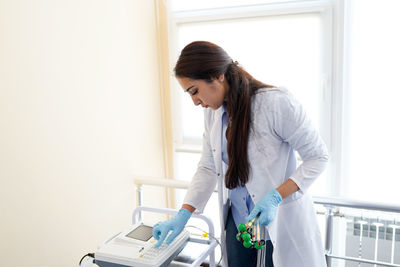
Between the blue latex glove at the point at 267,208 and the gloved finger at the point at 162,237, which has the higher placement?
the blue latex glove at the point at 267,208

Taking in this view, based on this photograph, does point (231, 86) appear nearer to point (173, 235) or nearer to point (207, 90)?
point (207, 90)

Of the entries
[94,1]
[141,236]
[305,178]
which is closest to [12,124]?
[141,236]

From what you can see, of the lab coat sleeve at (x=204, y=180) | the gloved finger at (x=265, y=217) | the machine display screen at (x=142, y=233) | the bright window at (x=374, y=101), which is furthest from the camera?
the bright window at (x=374, y=101)

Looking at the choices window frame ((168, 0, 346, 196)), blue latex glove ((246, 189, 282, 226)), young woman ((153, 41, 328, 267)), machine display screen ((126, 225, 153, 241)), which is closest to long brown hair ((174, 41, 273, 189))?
young woman ((153, 41, 328, 267))

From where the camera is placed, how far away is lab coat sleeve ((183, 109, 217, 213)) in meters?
1.45

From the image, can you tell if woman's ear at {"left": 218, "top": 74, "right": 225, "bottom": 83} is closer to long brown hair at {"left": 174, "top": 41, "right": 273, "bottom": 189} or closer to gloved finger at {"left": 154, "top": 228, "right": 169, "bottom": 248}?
long brown hair at {"left": 174, "top": 41, "right": 273, "bottom": 189}

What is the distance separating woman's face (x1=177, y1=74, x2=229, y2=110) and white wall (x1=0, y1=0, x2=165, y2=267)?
2.37ft

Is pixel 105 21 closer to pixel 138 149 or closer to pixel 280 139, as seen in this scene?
pixel 138 149

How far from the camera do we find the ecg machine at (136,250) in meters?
1.18

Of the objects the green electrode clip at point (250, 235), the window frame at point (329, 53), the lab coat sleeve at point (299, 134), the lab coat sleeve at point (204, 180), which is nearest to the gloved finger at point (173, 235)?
the lab coat sleeve at point (204, 180)

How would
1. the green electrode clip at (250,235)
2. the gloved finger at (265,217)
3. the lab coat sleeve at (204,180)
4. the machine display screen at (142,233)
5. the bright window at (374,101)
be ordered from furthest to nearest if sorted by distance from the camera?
the bright window at (374,101)
the lab coat sleeve at (204,180)
the machine display screen at (142,233)
the gloved finger at (265,217)
the green electrode clip at (250,235)

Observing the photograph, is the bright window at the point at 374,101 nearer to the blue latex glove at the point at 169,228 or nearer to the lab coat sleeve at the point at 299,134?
the lab coat sleeve at the point at 299,134

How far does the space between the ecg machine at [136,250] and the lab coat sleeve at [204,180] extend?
0.48 feet

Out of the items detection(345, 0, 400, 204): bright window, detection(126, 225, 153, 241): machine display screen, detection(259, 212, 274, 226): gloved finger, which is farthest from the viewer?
detection(345, 0, 400, 204): bright window
